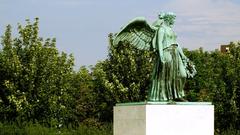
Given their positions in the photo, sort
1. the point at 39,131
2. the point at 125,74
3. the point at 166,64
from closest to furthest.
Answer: the point at 166,64 → the point at 39,131 → the point at 125,74

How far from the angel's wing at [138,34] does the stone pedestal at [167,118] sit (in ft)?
6.22

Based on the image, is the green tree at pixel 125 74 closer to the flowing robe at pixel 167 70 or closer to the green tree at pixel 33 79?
the green tree at pixel 33 79

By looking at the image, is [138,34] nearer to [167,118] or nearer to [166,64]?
[166,64]

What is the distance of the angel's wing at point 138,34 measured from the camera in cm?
1961

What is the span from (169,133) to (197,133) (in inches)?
32.0

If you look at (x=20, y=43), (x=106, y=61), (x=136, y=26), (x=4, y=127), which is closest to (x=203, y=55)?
(x=106, y=61)

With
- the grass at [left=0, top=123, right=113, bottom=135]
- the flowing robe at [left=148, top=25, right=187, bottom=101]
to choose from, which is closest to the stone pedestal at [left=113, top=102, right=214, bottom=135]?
the flowing robe at [left=148, top=25, right=187, bottom=101]

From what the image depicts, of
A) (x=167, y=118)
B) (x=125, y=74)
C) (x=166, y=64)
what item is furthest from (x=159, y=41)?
(x=125, y=74)

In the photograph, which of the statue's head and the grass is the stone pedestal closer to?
the statue's head

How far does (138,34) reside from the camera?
65.1ft

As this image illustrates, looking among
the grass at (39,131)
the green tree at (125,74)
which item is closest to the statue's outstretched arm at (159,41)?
the grass at (39,131)

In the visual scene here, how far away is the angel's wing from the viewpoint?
1961 centimetres

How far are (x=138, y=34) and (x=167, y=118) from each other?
9.23 feet

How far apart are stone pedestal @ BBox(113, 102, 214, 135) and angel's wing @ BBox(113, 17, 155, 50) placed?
74.6 inches
